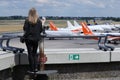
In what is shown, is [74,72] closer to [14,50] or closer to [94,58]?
[94,58]

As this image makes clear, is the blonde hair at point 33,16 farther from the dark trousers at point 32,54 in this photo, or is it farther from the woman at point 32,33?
the dark trousers at point 32,54

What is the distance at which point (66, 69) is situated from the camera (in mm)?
10055

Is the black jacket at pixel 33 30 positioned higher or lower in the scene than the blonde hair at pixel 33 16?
lower

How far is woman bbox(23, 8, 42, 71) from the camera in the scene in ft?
28.8

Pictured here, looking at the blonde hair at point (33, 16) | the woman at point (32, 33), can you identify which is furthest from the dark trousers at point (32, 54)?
the blonde hair at point (33, 16)

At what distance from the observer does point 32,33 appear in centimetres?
885

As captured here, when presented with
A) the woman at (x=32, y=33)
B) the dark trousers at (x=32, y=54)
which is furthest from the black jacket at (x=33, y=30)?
the dark trousers at (x=32, y=54)

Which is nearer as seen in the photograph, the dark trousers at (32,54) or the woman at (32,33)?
the woman at (32,33)

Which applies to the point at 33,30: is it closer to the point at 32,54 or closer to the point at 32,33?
the point at 32,33

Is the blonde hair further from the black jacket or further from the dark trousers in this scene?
the dark trousers

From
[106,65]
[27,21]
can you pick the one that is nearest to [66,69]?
[106,65]

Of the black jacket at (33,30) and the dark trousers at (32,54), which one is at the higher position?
the black jacket at (33,30)

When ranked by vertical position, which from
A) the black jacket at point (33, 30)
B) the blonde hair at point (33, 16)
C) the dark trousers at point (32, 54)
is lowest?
the dark trousers at point (32, 54)

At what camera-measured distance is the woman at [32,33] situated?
28.8 feet
